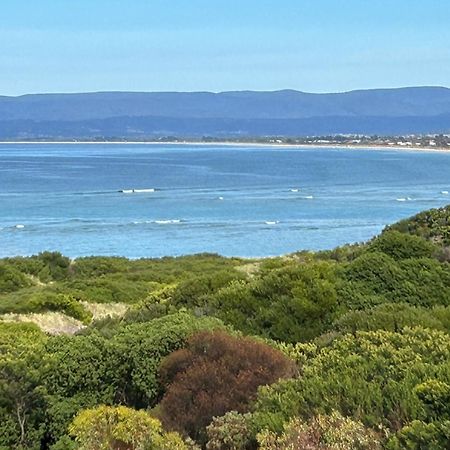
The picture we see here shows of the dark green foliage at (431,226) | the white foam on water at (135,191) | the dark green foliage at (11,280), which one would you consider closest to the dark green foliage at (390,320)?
the dark green foliage at (431,226)

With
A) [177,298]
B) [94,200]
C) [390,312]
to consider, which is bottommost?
[94,200]

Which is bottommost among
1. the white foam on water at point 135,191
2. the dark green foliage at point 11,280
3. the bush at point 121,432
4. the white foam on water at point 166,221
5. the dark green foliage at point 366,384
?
the white foam on water at point 135,191

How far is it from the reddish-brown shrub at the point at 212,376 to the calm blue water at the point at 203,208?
34.8m

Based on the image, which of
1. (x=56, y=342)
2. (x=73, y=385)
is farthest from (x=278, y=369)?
(x=56, y=342)

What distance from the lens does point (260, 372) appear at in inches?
306

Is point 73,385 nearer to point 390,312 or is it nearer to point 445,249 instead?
point 390,312

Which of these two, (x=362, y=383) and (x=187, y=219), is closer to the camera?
(x=362, y=383)

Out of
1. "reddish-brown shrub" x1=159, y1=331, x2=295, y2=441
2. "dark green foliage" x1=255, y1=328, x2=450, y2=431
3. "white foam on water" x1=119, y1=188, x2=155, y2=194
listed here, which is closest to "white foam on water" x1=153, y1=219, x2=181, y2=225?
"white foam on water" x1=119, y1=188, x2=155, y2=194

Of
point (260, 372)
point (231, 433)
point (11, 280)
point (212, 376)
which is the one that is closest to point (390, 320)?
point (260, 372)

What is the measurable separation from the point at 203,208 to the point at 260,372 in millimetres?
59018

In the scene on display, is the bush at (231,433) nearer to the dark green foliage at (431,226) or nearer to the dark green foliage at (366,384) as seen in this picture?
the dark green foliage at (366,384)

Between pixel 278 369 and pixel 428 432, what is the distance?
9.06ft

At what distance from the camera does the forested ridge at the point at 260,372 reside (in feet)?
19.5

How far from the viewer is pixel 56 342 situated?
9625 millimetres
